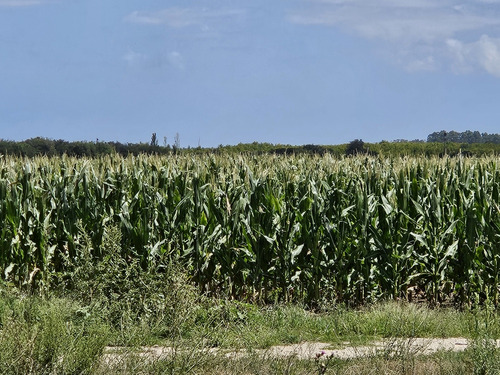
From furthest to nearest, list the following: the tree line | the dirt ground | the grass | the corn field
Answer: the tree line → the corn field → the dirt ground → the grass

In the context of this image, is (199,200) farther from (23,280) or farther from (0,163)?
(0,163)

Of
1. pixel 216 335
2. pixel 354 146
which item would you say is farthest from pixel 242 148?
pixel 216 335

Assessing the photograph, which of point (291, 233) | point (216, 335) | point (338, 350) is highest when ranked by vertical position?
point (291, 233)

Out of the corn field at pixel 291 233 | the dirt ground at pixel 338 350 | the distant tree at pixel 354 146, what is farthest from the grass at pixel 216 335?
the distant tree at pixel 354 146

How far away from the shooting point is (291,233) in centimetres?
1166

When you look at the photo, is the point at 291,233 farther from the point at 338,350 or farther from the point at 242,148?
the point at 242,148

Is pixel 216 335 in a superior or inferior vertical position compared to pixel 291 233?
inferior

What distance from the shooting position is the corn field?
1173 cm

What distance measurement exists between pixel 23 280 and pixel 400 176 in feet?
23.8

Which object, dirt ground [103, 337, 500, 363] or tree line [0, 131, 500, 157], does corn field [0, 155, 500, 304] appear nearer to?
dirt ground [103, 337, 500, 363]

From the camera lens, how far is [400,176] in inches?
501

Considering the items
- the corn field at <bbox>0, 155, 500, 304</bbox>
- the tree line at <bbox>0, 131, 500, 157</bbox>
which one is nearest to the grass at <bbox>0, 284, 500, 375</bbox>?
the corn field at <bbox>0, 155, 500, 304</bbox>

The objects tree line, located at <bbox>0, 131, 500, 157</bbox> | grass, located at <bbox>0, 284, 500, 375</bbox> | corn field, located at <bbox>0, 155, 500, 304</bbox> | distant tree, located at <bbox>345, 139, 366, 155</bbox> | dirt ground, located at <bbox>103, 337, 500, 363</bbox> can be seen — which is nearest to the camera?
grass, located at <bbox>0, 284, 500, 375</bbox>

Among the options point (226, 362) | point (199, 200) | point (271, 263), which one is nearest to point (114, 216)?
point (199, 200)
